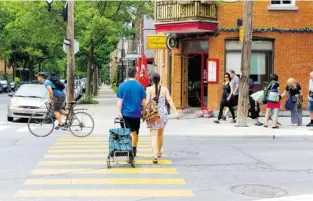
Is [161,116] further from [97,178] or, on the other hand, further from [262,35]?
[262,35]

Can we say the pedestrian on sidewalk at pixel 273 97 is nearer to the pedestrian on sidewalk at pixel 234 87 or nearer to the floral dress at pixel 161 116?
the pedestrian on sidewalk at pixel 234 87

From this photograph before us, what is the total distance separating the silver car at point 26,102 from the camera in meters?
17.9

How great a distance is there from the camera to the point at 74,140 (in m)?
13.2

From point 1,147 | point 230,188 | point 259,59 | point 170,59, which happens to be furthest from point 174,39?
point 230,188

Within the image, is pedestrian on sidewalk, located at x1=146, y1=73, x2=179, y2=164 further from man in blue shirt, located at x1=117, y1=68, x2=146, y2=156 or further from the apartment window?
the apartment window

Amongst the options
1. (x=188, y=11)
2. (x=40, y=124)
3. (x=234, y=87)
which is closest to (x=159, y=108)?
(x=40, y=124)

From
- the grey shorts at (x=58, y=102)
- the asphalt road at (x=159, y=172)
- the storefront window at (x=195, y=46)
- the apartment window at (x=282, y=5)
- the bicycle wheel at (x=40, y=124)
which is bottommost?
the asphalt road at (x=159, y=172)

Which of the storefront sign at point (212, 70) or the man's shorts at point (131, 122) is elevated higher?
the storefront sign at point (212, 70)

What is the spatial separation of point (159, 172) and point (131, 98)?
1675 millimetres

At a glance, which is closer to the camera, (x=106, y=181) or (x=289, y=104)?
(x=106, y=181)

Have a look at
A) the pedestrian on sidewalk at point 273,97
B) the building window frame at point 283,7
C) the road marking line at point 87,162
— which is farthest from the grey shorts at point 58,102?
→ the building window frame at point 283,7

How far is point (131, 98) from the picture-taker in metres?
9.55

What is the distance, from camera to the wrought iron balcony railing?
1958 cm

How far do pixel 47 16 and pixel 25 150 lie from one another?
60.3 feet
